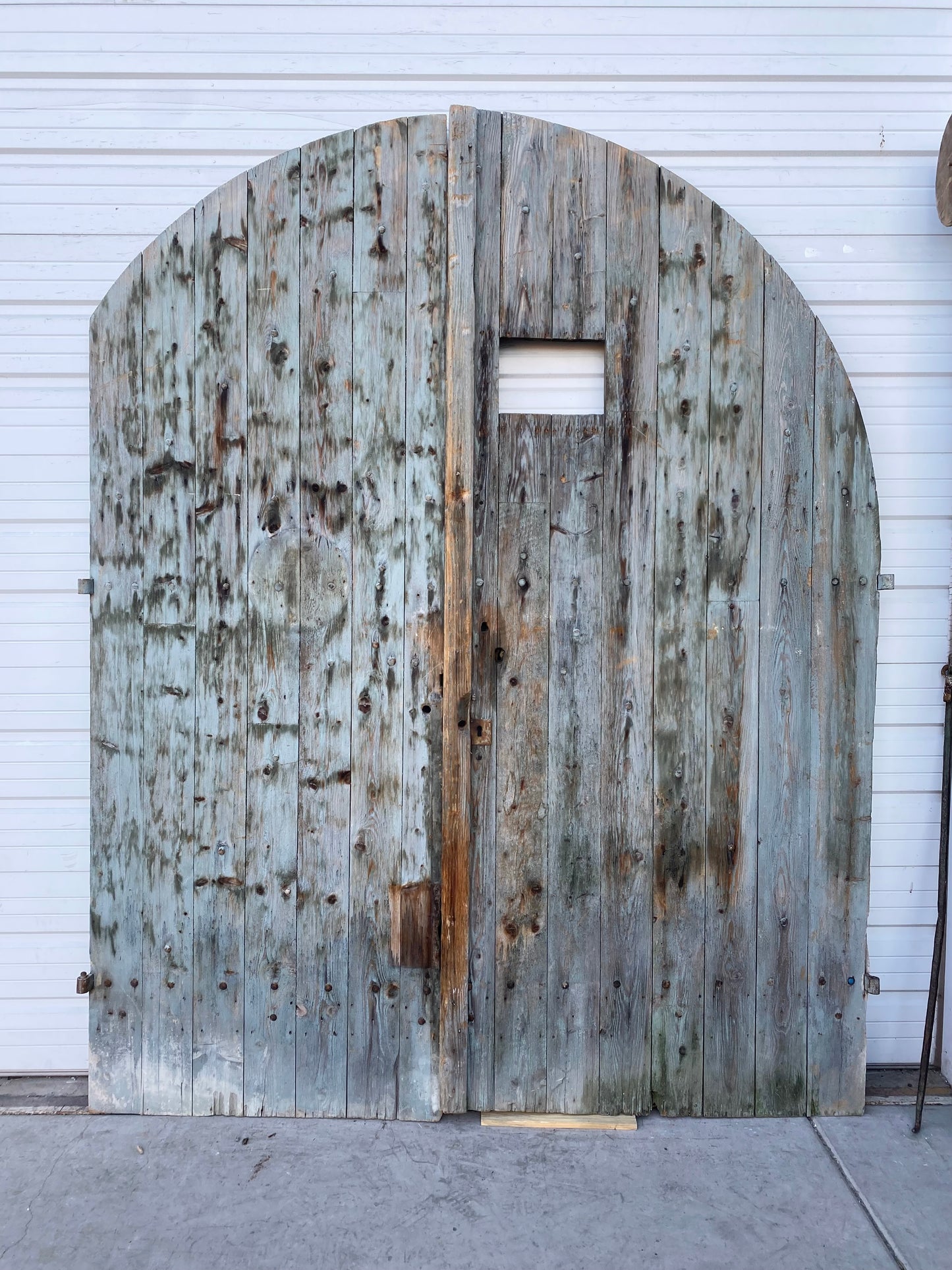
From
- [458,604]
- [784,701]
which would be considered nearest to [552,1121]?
[784,701]

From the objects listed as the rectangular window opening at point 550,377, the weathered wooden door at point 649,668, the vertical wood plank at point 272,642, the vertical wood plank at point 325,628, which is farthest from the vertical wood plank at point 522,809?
the vertical wood plank at point 272,642

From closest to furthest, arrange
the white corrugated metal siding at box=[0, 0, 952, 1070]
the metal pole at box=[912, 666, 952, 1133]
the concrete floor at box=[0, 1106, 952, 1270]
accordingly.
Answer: the concrete floor at box=[0, 1106, 952, 1270]
the metal pole at box=[912, 666, 952, 1133]
the white corrugated metal siding at box=[0, 0, 952, 1070]

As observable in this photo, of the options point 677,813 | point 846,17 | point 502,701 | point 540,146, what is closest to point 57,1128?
point 502,701

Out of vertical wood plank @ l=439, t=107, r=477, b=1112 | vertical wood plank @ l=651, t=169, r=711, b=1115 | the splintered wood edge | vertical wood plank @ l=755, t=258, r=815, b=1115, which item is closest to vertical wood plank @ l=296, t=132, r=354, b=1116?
vertical wood plank @ l=439, t=107, r=477, b=1112

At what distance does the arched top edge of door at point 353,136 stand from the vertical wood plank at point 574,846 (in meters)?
0.89

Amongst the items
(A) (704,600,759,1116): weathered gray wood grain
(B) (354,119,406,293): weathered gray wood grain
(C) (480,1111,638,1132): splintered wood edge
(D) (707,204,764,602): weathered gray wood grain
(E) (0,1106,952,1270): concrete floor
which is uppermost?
(B) (354,119,406,293): weathered gray wood grain

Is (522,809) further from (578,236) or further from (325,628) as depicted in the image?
(578,236)

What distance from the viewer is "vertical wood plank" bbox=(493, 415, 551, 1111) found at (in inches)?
90.0

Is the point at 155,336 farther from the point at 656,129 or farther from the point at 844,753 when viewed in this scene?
the point at 844,753

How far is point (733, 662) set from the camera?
2299 mm

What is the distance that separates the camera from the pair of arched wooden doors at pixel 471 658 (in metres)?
2.26

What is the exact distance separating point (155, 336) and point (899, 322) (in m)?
2.07

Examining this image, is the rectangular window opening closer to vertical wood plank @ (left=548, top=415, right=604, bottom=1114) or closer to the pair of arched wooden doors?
the pair of arched wooden doors

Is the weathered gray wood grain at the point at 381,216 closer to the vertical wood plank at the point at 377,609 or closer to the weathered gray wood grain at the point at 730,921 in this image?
the vertical wood plank at the point at 377,609
